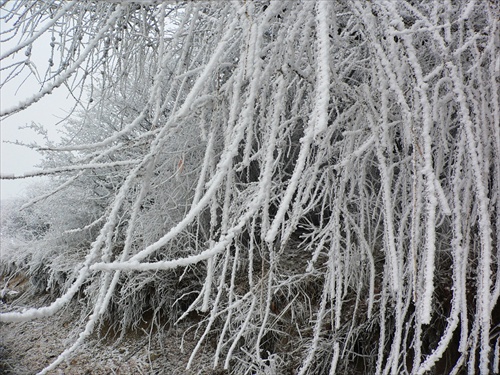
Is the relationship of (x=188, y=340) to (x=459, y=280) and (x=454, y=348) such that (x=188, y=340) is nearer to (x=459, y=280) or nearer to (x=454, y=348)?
(x=454, y=348)

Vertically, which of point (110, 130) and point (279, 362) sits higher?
point (110, 130)

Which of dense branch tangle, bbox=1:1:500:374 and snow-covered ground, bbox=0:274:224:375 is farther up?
dense branch tangle, bbox=1:1:500:374

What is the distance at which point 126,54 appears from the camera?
1505mm

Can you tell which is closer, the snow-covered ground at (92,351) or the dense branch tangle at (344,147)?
the dense branch tangle at (344,147)

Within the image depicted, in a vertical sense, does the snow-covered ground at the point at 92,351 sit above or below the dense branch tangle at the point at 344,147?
below

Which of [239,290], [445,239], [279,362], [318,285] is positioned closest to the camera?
[445,239]

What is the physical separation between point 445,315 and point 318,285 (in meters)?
0.73

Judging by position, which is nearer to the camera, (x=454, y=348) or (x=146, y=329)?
(x=454, y=348)

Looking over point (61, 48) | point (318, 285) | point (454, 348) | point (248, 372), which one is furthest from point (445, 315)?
point (61, 48)

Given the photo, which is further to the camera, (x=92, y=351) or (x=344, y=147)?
(x=92, y=351)

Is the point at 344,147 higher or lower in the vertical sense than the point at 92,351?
higher

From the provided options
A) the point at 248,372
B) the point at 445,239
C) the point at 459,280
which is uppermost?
the point at 445,239

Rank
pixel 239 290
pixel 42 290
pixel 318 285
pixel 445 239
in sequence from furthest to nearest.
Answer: pixel 42 290 → pixel 239 290 → pixel 318 285 → pixel 445 239

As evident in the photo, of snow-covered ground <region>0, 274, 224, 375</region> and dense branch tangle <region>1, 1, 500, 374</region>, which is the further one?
snow-covered ground <region>0, 274, 224, 375</region>
